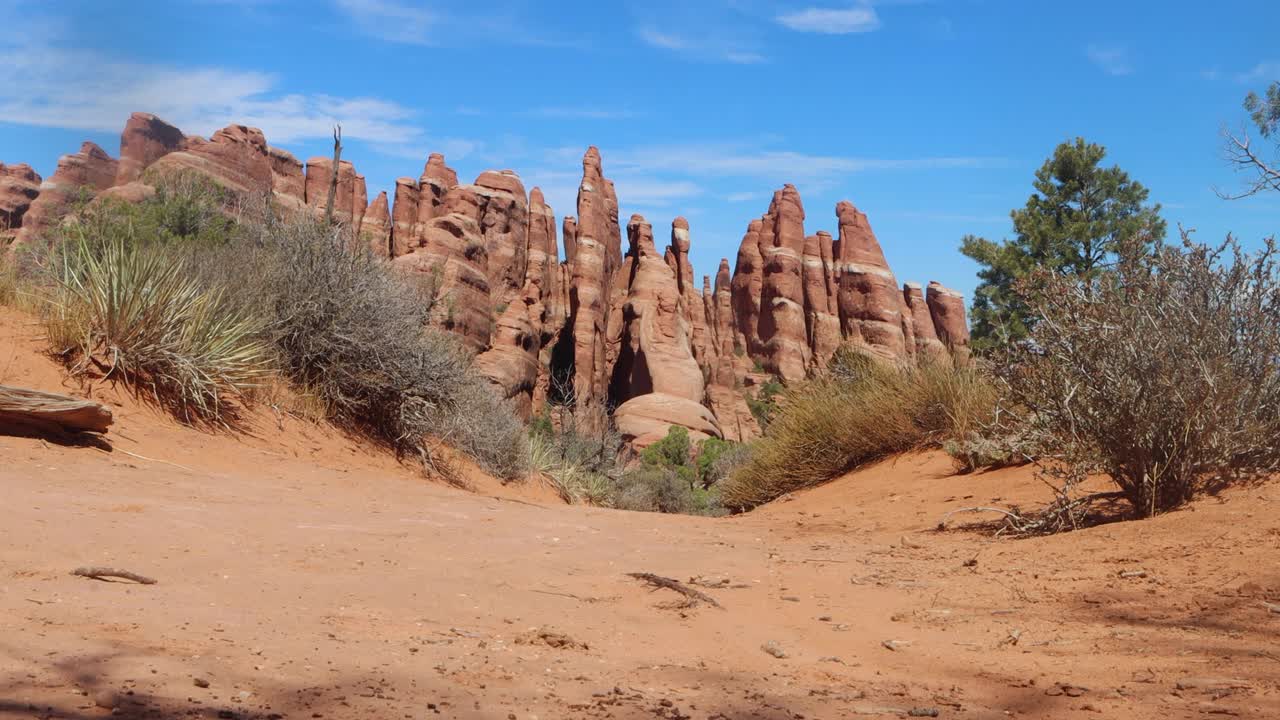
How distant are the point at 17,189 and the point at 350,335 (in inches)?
3013

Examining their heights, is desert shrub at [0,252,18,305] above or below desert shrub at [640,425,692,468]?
above

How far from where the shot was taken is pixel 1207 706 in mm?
3107

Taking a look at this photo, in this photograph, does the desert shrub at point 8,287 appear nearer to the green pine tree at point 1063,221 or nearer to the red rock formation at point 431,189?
the green pine tree at point 1063,221

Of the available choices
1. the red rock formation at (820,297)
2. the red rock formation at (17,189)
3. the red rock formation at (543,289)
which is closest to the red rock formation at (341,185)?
the red rock formation at (543,289)

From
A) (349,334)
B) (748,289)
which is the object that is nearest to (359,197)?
(748,289)

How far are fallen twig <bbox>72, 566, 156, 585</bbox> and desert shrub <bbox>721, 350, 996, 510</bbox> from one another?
8846 millimetres

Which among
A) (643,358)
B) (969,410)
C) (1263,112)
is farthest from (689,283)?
(969,410)

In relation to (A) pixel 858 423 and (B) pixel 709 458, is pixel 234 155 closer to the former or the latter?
(B) pixel 709 458

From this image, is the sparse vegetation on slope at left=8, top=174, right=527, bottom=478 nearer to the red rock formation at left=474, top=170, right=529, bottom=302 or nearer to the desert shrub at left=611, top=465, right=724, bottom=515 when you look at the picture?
the desert shrub at left=611, top=465, right=724, bottom=515

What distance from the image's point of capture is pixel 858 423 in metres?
12.2

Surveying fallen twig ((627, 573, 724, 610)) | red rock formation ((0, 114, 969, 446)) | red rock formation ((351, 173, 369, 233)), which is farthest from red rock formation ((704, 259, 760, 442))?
fallen twig ((627, 573, 724, 610))

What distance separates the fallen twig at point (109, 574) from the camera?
380 cm

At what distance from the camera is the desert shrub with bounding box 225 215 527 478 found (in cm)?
1205

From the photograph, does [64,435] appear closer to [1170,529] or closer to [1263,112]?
[1170,529]
